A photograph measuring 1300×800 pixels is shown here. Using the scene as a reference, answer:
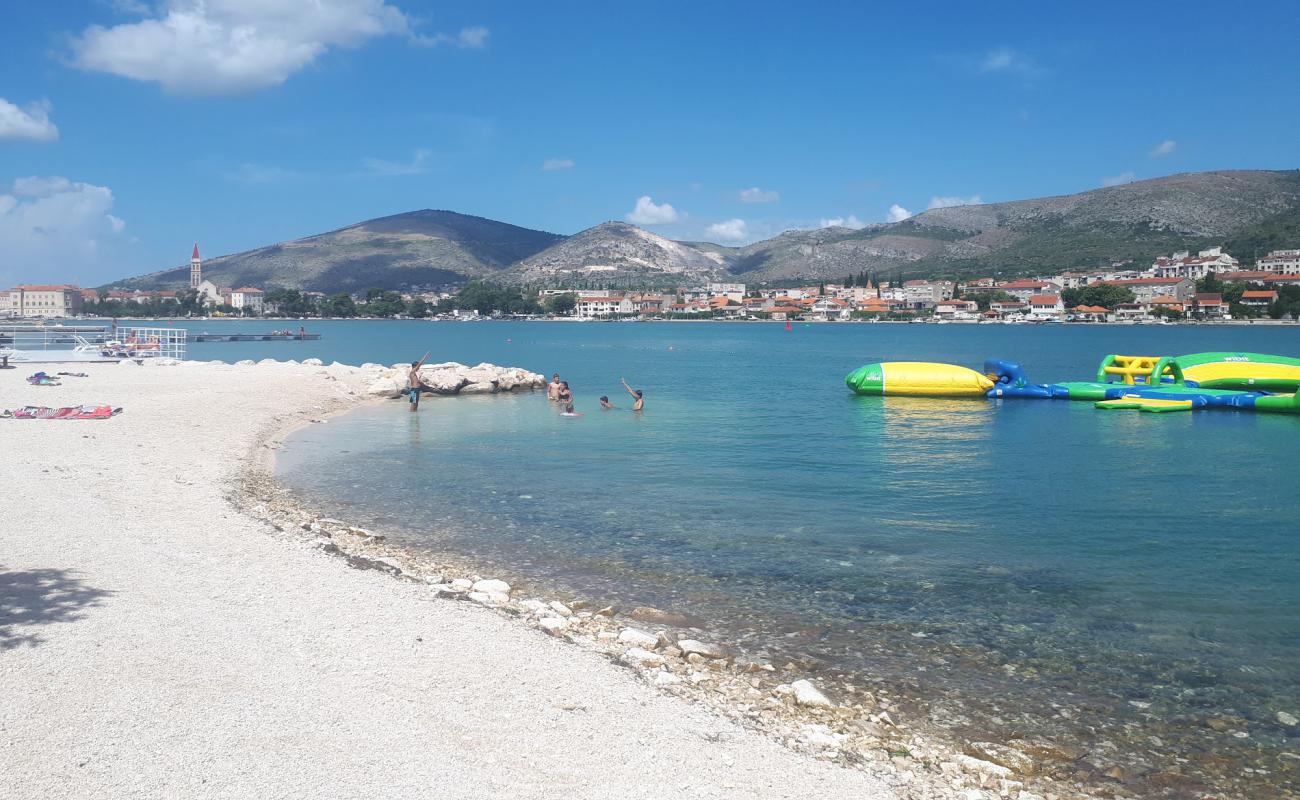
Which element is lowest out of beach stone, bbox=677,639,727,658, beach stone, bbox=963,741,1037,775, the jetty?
beach stone, bbox=963,741,1037,775

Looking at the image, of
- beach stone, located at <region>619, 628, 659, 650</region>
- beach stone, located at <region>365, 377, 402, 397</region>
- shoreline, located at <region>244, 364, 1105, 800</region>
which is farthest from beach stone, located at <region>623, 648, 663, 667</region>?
beach stone, located at <region>365, 377, 402, 397</region>

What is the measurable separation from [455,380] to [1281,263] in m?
186

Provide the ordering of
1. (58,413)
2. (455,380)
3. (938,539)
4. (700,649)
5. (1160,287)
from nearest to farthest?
(700,649) → (938,539) → (58,413) → (455,380) → (1160,287)

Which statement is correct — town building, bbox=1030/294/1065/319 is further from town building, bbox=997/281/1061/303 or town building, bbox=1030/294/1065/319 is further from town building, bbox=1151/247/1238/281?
town building, bbox=1151/247/1238/281

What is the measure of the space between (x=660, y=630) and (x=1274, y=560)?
885cm

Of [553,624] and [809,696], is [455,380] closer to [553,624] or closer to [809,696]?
[553,624]

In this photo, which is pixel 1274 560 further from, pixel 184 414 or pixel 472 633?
pixel 184 414

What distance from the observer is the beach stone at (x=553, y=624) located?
8.43 metres

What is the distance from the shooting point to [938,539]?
12836 millimetres

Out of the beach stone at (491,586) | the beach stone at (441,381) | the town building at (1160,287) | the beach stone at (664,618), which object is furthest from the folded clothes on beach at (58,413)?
the town building at (1160,287)

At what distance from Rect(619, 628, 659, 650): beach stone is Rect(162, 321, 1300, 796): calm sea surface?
100 cm

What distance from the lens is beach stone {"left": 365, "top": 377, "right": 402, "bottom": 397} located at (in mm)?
33375

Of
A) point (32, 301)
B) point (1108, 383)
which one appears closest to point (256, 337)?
point (1108, 383)

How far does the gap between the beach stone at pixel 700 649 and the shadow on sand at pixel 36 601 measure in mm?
5241
